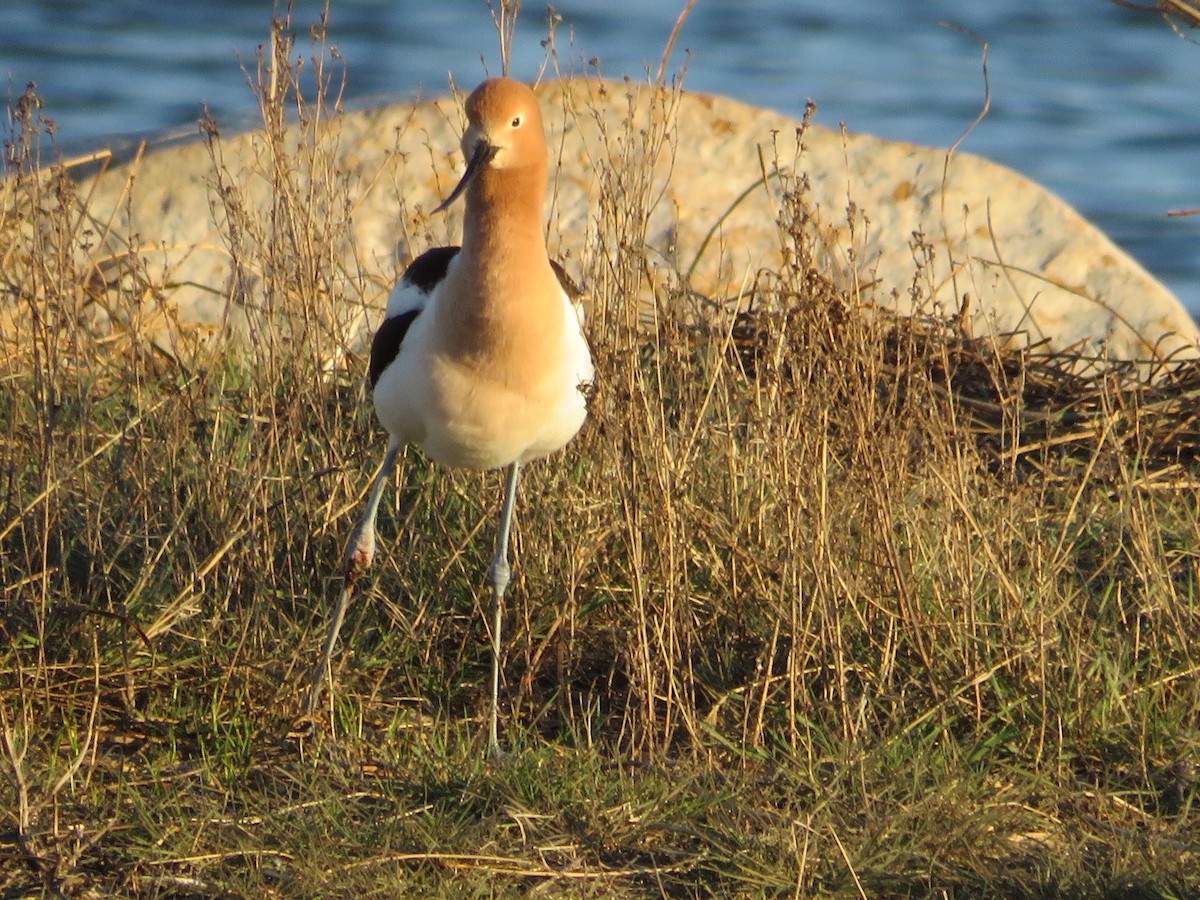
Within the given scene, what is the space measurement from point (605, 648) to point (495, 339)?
3.05 ft

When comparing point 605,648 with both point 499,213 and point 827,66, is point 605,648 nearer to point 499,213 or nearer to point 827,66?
point 499,213

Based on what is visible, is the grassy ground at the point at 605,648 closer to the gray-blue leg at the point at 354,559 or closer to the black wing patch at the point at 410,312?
the gray-blue leg at the point at 354,559

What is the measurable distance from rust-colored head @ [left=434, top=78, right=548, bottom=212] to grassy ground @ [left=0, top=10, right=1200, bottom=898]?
0.85 ft

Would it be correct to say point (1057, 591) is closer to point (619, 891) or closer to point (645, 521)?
point (645, 521)

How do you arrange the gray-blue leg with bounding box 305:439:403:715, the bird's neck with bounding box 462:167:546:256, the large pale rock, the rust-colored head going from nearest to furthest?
1. the rust-colored head
2. the bird's neck with bounding box 462:167:546:256
3. the gray-blue leg with bounding box 305:439:403:715
4. the large pale rock

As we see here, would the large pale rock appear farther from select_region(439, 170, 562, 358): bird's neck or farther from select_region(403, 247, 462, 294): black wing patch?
select_region(439, 170, 562, 358): bird's neck

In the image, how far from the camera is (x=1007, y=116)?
16.9 metres

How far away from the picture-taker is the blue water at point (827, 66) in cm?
1488

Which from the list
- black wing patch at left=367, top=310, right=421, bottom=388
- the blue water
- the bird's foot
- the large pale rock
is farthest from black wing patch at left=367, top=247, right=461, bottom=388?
the blue water

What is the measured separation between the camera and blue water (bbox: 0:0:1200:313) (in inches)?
586

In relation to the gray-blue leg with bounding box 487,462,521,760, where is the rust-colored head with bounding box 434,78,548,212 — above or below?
above

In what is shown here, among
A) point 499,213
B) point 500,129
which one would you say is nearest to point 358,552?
point 499,213

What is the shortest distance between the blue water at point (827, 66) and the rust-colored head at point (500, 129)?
892 centimetres

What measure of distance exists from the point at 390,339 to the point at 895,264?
3305mm
